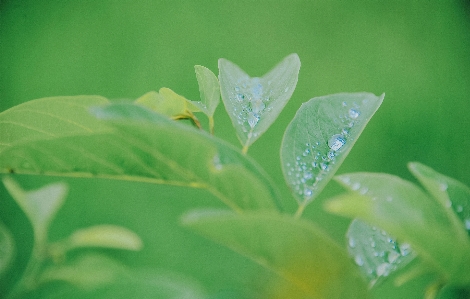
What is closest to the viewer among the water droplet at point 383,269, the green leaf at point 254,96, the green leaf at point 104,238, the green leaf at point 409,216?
the green leaf at point 409,216

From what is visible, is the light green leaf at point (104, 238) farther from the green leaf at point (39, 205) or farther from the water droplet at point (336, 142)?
the water droplet at point (336, 142)

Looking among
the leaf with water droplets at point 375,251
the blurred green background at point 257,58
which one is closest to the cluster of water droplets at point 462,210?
the leaf with water droplets at point 375,251

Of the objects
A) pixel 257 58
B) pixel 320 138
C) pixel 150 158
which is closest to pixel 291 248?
pixel 150 158

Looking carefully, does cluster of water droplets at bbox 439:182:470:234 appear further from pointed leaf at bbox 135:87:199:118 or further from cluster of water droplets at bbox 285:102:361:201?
pointed leaf at bbox 135:87:199:118

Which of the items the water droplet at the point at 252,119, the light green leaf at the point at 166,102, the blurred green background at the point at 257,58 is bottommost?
the blurred green background at the point at 257,58

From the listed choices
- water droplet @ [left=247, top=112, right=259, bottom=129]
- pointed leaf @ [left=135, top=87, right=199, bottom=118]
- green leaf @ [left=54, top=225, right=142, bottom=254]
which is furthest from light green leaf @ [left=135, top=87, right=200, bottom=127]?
green leaf @ [left=54, top=225, right=142, bottom=254]

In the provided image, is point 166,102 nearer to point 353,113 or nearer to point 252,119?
point 252,119

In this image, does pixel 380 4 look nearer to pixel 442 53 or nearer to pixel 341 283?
pixel 442 53
